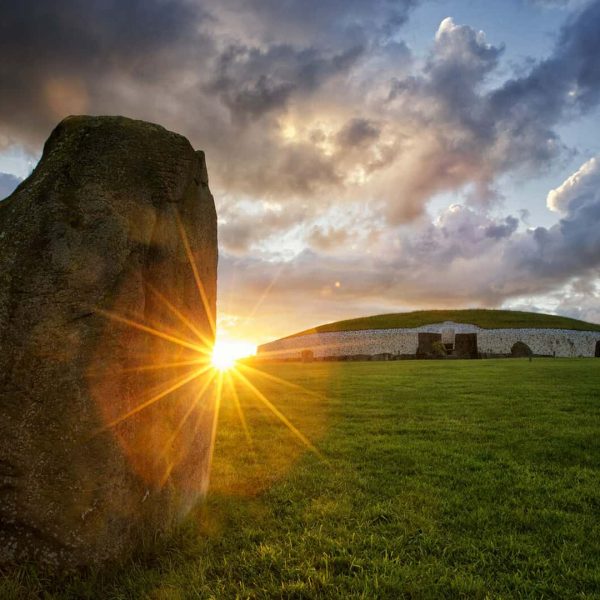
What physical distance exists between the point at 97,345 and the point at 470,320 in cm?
7226

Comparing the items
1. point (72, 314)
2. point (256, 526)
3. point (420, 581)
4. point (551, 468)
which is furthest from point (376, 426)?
point (72, 314)

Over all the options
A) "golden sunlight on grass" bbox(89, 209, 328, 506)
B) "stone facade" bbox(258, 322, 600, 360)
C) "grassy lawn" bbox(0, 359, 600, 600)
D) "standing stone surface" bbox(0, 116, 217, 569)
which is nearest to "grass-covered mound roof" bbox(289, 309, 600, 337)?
"stone facade" bbox(258, 322, 600, 360)

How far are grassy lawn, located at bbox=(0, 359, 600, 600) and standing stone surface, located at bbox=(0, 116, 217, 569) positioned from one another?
391 mm

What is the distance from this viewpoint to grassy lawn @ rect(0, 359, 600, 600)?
3.75 meters

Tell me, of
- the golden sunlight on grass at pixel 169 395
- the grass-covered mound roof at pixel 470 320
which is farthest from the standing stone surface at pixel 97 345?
the grass-covered mound roof at pixel 470 320

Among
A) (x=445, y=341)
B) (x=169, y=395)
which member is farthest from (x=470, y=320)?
(x=169, y=395)

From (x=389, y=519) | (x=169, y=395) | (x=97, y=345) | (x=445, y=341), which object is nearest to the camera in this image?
(x=97, y=345)

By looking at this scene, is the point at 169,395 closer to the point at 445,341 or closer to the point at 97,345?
the point at 97,345

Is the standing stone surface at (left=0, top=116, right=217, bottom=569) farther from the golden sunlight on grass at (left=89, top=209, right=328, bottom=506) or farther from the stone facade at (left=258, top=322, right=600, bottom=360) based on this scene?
the stone facade at (left=258, top=322, right=600, bottom=360)

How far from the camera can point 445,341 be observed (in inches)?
2240

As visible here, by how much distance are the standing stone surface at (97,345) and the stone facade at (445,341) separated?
47.7m

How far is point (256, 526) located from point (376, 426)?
5.53 metres

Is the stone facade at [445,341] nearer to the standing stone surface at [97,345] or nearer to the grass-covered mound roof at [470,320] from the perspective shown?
the grass-covered mound roof at [470,320]

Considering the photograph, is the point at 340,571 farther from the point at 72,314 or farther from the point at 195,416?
the point at 72,314
